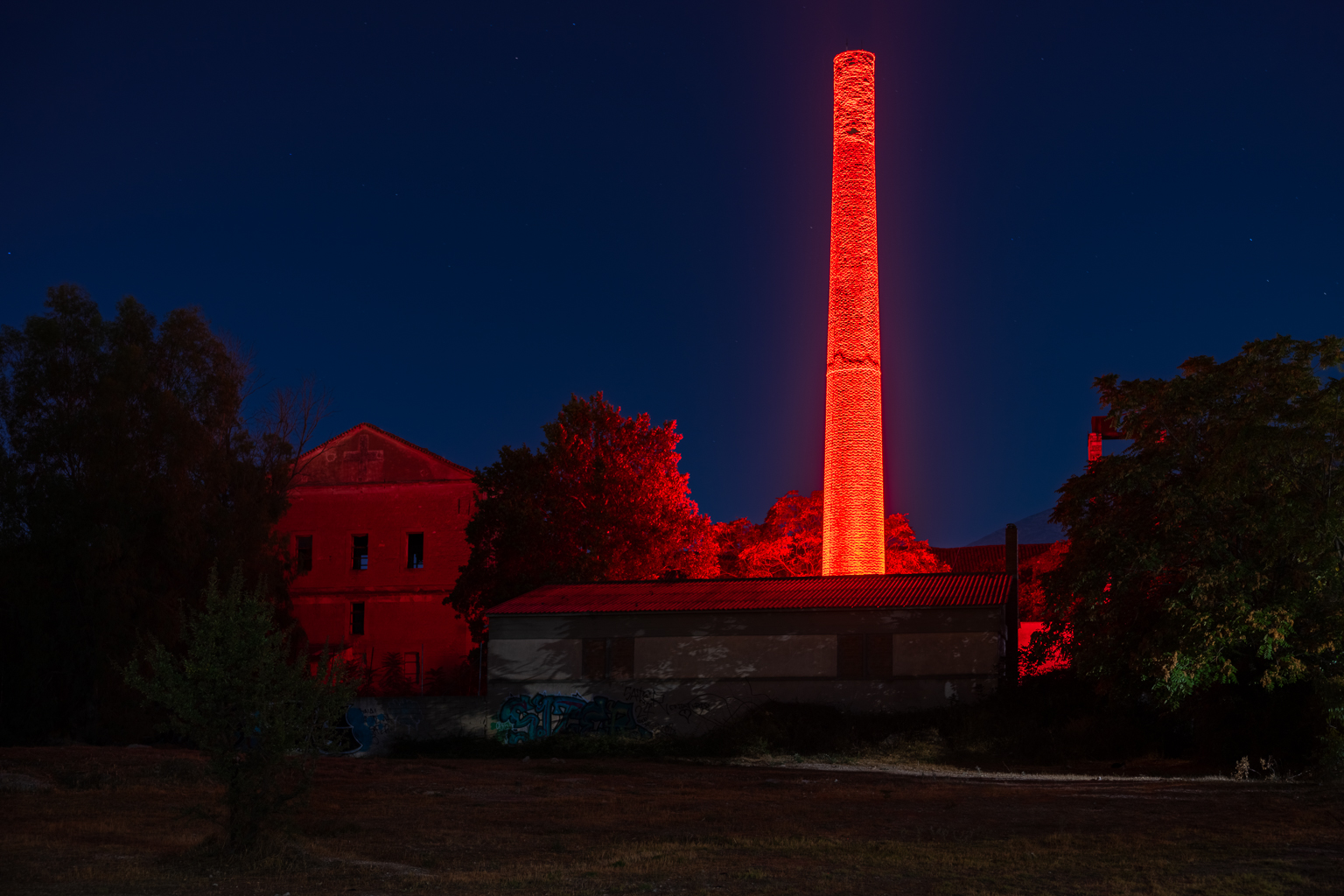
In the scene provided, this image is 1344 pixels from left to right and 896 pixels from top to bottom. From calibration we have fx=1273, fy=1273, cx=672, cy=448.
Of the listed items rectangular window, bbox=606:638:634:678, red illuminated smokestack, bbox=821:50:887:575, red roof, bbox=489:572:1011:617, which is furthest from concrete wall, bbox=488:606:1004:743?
red illuminated smokestack, bbox=821:50:887:575

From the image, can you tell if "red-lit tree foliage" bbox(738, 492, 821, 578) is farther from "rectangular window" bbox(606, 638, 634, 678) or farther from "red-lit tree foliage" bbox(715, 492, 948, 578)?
"rectangular window" bbox(606, 638, 634, 678)

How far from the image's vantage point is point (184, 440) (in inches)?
1666

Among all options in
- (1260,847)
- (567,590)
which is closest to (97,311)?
(567,590)

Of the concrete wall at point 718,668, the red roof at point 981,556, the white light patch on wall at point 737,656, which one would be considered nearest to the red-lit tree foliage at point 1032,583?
the concrete wall at point 718,668

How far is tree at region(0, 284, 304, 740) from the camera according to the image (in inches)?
1555

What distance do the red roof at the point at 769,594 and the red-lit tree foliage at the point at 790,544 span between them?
7.97 metres

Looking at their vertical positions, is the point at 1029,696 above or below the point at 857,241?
below

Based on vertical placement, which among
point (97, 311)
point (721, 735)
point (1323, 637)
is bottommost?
point (721, 735)

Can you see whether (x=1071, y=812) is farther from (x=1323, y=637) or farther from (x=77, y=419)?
(x=77, y=419)

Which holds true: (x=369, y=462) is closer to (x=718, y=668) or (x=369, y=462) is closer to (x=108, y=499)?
(x=108, y=499)

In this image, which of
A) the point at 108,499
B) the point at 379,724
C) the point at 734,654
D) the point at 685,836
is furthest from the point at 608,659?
the point at 685,836

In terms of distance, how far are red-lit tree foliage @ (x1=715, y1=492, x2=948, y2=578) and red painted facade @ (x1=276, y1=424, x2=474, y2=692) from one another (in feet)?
35.0

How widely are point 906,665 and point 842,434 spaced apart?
13502mm

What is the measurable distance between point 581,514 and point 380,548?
11392 millimetres
